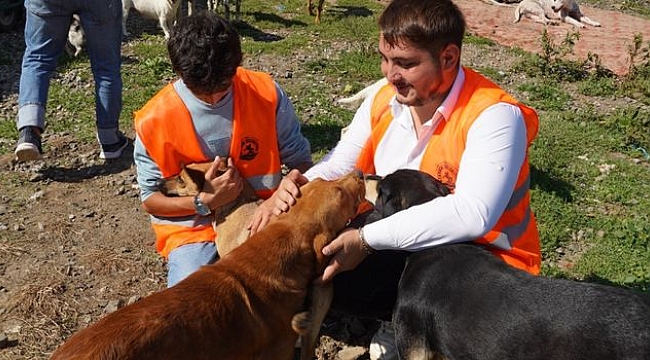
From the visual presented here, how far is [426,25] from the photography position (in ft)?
10.1

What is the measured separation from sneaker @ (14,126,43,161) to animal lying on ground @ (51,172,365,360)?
11.8 ft

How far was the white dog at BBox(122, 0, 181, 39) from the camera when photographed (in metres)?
11.4

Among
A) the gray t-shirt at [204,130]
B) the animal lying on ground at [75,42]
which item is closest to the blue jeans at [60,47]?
the gray t-shirt at [204,130]

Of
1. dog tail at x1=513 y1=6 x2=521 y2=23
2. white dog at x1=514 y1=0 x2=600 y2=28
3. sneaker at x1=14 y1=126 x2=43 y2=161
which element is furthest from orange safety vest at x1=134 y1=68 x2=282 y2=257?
white dog at x1=514 y1=0 x2=600 y2=28

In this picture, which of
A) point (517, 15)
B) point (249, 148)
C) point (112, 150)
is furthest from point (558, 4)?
point (249, 148)

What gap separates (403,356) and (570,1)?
14.1 m

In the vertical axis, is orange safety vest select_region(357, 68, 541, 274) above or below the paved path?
above

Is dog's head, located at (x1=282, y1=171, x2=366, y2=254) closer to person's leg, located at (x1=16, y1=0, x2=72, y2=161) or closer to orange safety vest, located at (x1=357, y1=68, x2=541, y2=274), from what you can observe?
orange safety vest, located at (x1=357, y1=68, x2=541, y2=274)

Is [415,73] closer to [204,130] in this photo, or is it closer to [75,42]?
[204,130]

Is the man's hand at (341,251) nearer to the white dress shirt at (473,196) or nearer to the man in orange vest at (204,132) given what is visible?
the white dress shirt at (473,196)

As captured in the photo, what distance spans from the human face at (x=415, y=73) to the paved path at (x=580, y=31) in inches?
310

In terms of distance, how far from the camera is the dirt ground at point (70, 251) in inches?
167

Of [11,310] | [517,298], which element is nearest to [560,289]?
[517,298]

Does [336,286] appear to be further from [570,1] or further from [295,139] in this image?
[570,1]
